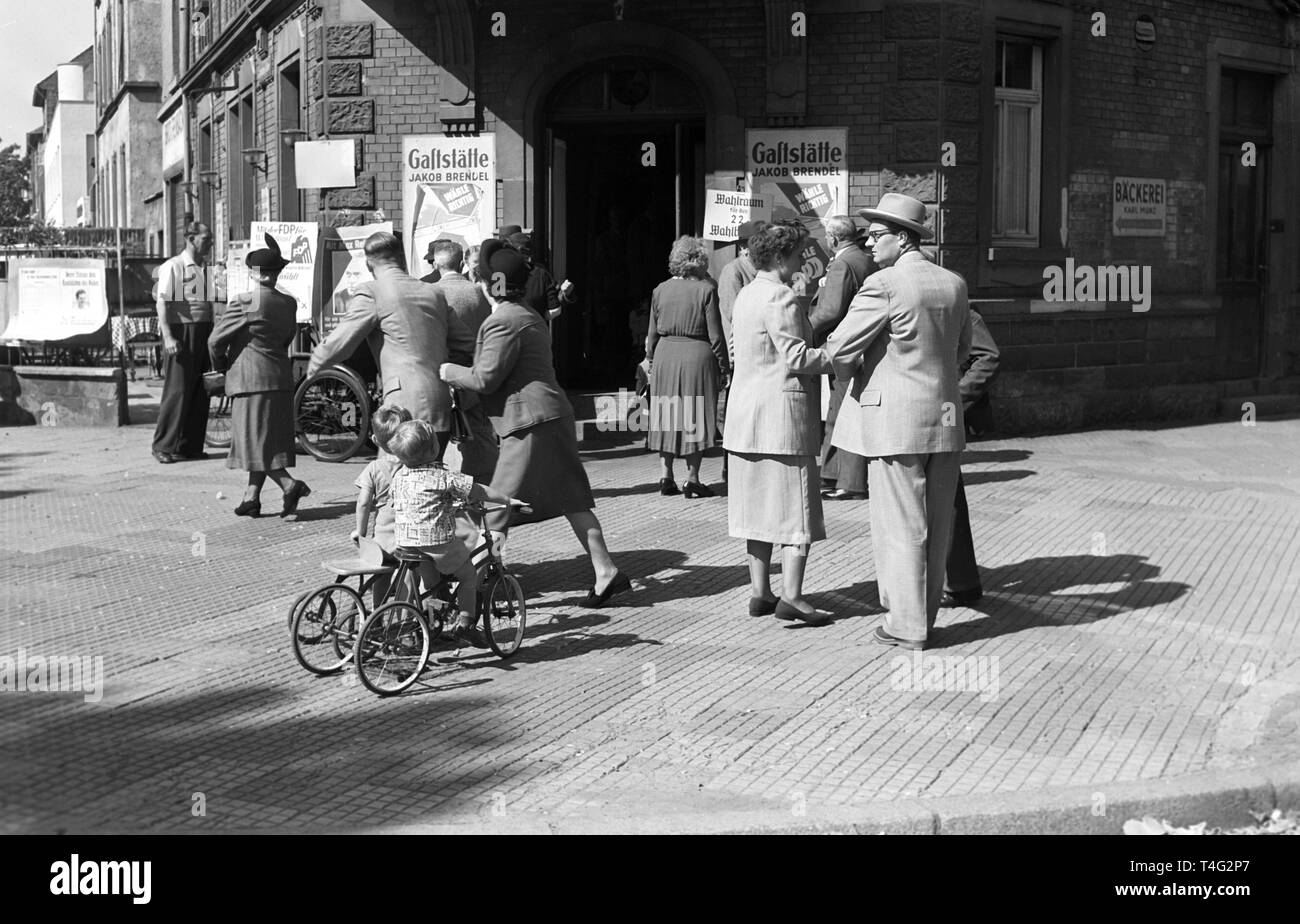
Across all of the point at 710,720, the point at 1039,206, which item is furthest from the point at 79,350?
the point at 710,720

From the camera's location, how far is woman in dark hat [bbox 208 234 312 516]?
10562 millimetres

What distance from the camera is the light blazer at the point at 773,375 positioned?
7.57 metres

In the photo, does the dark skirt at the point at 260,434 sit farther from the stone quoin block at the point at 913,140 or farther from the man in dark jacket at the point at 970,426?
the stone quoin block at the point at 913,140

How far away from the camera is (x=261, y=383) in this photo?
10.6m

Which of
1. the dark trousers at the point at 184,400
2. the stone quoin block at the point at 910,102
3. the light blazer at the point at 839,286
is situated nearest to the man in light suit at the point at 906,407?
the light blazer at the point at 839,286

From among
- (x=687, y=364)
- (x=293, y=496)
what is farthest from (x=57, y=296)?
(x=687, y=364)

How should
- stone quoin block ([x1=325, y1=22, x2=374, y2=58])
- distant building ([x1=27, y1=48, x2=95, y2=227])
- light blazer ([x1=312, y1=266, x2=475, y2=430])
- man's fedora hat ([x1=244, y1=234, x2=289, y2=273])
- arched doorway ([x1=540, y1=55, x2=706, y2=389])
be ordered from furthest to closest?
1. distant building ([x1=27, y1=48, x2=95, y2=227])
2. arched doorway ([x1=540, y1=55, x2=706, y2=389])
3. stone quoin block ([x1=325, y1=22, x2=374, y2=58])
4. man's fedora hat ([x1=244, y1=234, x2=289, y2=273])
5. light blazer ([x1=312, y1=266, x2=475, y2=430])

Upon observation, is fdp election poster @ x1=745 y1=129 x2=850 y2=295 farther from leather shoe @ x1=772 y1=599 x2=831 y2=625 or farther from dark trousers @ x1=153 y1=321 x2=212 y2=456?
leather shoe @ x1=772 y1=599 x2=831 y2=625

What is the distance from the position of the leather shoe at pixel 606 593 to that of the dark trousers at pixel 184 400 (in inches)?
258

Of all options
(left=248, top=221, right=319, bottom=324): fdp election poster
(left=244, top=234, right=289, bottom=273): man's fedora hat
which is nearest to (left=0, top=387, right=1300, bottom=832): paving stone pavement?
(left=244, top=234, right=289, bottom=273): man's fedora hat

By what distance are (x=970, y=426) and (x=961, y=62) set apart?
6838 mm

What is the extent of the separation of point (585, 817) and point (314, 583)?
405 cm

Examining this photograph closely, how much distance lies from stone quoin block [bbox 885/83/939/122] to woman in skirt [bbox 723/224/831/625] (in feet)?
23.7

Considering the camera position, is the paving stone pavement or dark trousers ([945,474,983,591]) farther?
dark trousers ([945,474,983,591])
